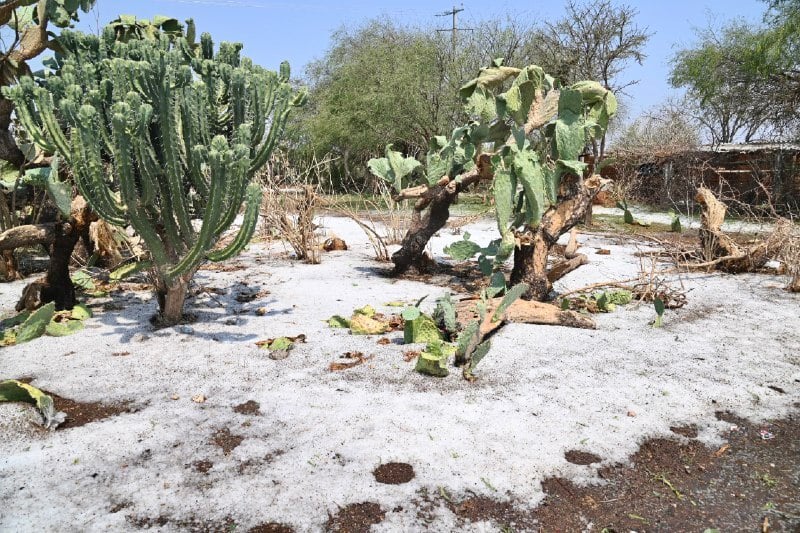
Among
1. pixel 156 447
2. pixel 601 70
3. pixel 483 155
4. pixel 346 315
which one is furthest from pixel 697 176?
pixel 156 447

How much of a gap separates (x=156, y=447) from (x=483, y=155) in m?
3.50

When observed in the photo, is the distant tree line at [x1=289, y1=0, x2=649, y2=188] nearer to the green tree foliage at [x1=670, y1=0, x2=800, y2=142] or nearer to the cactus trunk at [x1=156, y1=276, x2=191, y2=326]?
the green tree foliage at [x1=670, y1=0, x2=800, y2=142]

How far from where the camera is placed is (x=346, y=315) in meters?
3.91

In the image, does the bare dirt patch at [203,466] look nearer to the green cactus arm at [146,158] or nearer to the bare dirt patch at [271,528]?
the bare dirt patch at [271,528]

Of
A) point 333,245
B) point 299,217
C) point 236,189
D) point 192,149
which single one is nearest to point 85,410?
point 236,189

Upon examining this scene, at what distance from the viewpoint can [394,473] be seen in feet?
6.66

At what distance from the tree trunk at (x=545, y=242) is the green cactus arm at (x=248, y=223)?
75.8 inches

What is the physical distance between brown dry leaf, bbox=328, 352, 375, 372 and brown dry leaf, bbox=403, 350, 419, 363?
0.17 m

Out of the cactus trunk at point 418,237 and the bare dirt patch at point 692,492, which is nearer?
the bare dirt patch at point 692,492

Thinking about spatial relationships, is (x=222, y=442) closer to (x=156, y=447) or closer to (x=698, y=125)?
(x=156, y=447)

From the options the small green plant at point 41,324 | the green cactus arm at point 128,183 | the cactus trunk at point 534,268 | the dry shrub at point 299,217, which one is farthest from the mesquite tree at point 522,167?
the small green plant at point 41,324

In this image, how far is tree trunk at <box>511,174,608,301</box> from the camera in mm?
4234

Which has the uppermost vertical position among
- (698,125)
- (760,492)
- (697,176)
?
(698,125)

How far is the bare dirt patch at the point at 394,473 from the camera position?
1992 millimetres
